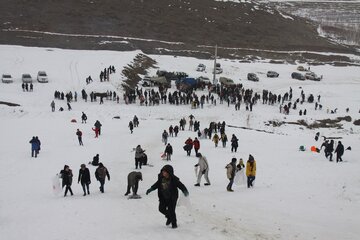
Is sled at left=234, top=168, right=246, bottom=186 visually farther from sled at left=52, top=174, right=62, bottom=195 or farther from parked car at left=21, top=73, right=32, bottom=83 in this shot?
parked car at left=21, top=73, right=32, bottom=83

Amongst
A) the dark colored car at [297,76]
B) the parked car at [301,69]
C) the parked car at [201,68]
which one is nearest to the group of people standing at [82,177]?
the parked car at [201,68]

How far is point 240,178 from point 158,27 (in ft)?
Result: 264

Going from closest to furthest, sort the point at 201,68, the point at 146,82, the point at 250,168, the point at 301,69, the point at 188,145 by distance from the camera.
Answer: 1. the point at 250,168
2. the point at 188,145
3. the point at 146,82
4. the point at 201,68
5. the point at 301,69

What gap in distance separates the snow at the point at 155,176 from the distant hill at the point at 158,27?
2772 cm

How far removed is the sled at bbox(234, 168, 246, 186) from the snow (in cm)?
27

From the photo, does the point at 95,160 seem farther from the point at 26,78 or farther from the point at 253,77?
the point at 253,77

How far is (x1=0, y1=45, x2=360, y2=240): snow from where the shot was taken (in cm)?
1159

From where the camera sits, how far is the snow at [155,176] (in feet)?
38.0

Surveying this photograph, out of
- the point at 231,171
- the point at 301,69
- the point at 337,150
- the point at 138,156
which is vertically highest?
the point at 301,69

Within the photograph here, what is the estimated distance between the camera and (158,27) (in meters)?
93.6

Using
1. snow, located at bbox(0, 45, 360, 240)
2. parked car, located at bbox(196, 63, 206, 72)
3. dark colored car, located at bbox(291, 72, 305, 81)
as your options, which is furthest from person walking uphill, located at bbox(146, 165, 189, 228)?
dark colored car, located at bbox(291, 72, 305, 81)

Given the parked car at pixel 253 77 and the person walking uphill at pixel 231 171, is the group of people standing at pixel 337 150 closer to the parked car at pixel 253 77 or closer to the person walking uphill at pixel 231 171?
the person walking uphill at pixel 231 171

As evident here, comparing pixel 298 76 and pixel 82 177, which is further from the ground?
pixel 298 76

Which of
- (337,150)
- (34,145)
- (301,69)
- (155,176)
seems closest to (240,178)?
(155,176)
